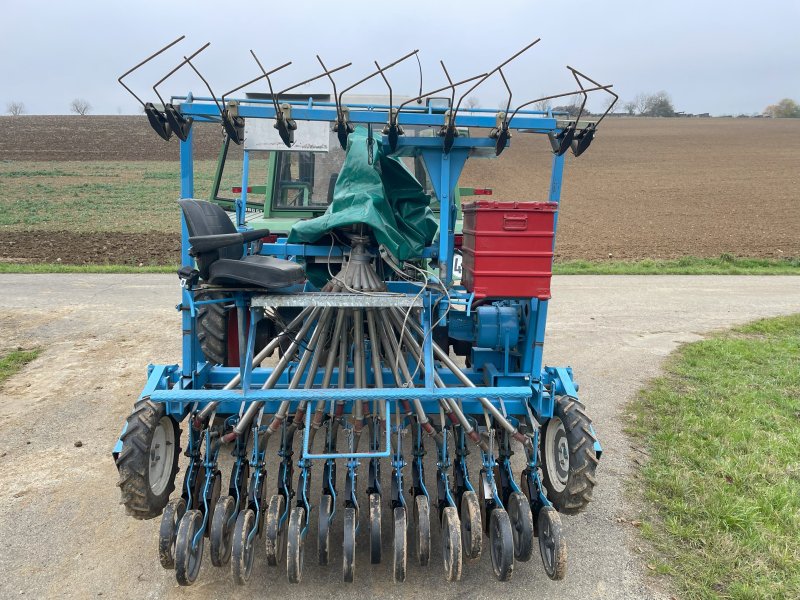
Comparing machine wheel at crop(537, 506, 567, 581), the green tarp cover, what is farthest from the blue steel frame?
machine wheel at crop(537, 506, 567, 581)

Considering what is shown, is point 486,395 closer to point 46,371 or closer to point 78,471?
point 78,471

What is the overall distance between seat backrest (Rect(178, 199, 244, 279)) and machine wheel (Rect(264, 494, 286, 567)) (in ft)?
3.79

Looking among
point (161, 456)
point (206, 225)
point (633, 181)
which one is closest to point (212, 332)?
point (161, 456)

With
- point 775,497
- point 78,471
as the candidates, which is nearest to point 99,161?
point 78,471

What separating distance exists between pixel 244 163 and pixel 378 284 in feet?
6.96

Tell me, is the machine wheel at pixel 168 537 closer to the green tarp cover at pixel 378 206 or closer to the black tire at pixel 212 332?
the green tarp cover at pixel 378 206

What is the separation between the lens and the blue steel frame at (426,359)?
112 inches

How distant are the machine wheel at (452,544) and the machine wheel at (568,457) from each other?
0.69 m

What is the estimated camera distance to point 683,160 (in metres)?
37.5

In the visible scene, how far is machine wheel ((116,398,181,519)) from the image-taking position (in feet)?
9.61

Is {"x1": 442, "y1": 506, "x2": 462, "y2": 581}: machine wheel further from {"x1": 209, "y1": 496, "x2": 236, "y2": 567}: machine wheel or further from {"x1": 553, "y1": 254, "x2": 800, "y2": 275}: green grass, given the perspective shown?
{"x1": 553, "y1": 254, "x2": 800, "y2": 275}: green grass

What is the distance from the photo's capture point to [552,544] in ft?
9.10

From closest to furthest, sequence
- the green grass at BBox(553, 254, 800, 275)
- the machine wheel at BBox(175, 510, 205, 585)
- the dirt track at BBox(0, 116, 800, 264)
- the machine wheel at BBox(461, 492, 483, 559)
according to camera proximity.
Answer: the machine wheel at BBox(175, 510, 205, 585)
the machine wheel at BBox(461, 492, 483, 559)
the green grass at BBox(553, 254, 800, 275)
the dirt track at BBox(0, 116, 800, 264)

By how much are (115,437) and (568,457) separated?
335cm
